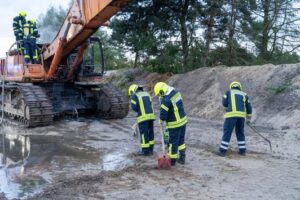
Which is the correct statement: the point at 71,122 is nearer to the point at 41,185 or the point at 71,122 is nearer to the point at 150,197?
the point at 41,185

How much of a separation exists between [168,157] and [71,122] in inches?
251

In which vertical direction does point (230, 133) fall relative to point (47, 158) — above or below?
above

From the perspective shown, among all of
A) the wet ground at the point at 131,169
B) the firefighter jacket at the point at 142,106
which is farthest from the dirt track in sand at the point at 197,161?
the firefighter jacket at the point at 142,106

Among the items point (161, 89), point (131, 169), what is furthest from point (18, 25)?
point (131, 169)

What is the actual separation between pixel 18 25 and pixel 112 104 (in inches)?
152

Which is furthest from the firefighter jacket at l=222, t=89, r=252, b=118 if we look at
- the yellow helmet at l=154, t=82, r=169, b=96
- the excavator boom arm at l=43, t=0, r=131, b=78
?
the excavator boom arm at l=43, t=0, r=131, b=78

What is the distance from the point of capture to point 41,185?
253 inches

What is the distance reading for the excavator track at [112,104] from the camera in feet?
45.5

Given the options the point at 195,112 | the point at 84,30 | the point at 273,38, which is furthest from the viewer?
the point at 273,38

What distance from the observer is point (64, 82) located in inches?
551

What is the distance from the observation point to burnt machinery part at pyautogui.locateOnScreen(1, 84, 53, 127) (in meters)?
11.9

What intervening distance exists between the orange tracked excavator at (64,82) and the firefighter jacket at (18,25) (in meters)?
0.71

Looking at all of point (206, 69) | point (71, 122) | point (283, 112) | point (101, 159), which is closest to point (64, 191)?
point (101, 159)

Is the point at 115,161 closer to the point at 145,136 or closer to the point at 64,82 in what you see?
the point at 145,136
